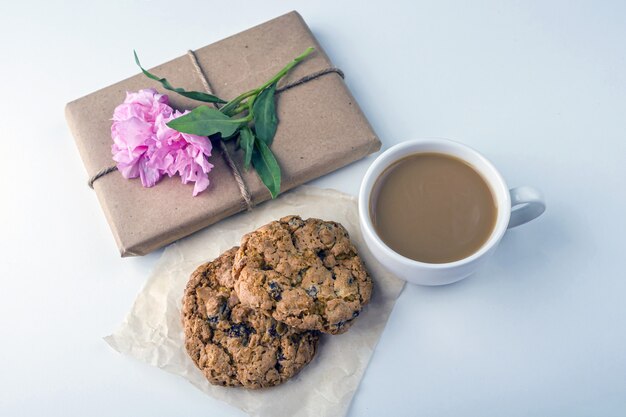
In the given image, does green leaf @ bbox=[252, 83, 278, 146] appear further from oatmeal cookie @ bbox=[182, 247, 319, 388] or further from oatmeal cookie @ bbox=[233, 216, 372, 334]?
oatmeal cookie @ bbox=[182, 247, 319, 388]

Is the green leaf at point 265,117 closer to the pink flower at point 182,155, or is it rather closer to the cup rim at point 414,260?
the pink flower at point 182,155

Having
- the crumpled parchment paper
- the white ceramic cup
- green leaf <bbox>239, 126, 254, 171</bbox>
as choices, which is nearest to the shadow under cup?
the white ceramic cup

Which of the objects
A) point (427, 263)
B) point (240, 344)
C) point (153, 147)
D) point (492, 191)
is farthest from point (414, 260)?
point (153, 147)

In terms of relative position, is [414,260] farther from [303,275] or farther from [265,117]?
[265,117]

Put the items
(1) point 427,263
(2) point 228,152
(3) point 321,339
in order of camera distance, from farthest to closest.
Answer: (2) point 228,152 < (3) point 321,339 < (1) point 427,263

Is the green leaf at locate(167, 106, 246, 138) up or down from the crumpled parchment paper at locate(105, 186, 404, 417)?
up
